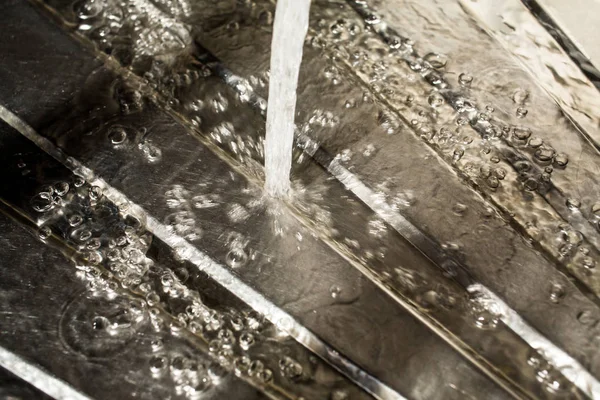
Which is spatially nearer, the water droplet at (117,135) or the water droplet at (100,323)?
the water droplet at (100,323)

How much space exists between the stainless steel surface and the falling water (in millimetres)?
41

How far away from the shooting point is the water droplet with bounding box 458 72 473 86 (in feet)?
3.73

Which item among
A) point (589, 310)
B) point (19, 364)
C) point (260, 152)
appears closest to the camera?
point (19, 364)

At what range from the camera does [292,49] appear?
940 millimetres

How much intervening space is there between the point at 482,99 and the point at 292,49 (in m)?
0.34

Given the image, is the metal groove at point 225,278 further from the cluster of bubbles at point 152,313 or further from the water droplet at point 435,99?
the water droplet at point 435,99

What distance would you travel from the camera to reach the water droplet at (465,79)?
1.14m

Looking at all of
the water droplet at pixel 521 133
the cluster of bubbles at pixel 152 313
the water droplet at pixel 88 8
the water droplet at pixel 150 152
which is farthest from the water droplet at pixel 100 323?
the water droplet at pixel 521 133

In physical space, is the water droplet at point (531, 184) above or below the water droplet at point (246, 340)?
above

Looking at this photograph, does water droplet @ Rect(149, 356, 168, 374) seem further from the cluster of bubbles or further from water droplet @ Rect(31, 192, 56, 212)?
water droplet @ Rect(31, 192, 56, 212)

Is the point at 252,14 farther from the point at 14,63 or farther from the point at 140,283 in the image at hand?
the point at 140,283

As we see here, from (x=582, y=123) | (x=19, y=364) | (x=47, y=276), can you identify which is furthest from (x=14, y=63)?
(x=582, y=123)

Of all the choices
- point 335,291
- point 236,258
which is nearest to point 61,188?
point 236,258

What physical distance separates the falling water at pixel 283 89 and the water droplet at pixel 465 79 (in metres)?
0.31
